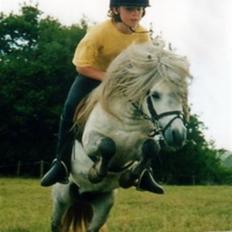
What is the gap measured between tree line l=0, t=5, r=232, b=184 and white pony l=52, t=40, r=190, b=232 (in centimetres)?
3733

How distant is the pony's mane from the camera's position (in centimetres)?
698

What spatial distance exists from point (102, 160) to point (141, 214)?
9.49 meters

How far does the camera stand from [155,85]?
696cm

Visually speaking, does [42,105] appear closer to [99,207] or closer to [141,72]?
[99,207]

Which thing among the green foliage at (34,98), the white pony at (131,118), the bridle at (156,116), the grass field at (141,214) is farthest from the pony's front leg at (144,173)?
the green foliage at (34,98)

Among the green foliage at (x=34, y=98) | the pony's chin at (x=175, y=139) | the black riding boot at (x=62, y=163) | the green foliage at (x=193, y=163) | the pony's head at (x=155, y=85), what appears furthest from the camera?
the green foliage at (x=193, y=163)

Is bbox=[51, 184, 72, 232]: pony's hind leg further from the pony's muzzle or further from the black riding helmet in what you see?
the pony's muzzle

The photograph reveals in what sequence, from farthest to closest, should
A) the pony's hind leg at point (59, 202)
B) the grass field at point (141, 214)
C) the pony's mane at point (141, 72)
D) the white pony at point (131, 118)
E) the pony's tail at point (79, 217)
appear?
the grass field at point (141, 214)
the pony's tail at point (79, 217)
the pony's hind leg at point (59, 202)
the pony's mane at point (141, 72)
the white pony at point (131, 118)

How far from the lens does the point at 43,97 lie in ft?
164

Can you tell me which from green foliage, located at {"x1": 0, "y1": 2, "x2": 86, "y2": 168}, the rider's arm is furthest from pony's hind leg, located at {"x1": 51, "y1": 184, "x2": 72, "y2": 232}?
green foliage, located at {"x1": 0, "y1": 2, "x2": 86, "y2": 168}

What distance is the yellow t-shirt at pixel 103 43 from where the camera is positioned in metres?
7.62

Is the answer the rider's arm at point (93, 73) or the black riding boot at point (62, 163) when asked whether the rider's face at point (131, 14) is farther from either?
the black riding boot at point (62, 163)

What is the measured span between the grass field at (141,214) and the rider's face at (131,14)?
6.09 meters

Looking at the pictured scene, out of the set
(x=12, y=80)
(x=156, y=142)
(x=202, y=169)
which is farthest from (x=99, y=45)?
(x=202, y=169)
